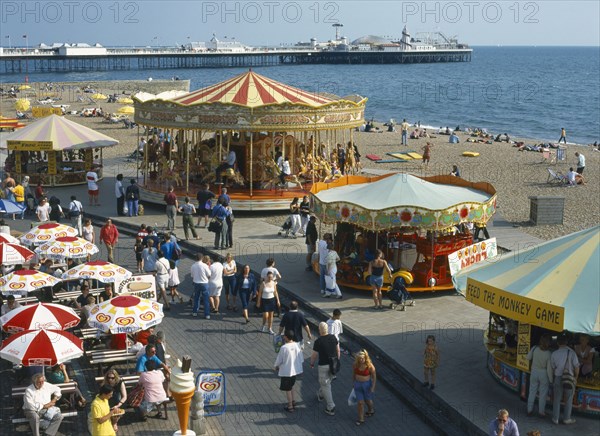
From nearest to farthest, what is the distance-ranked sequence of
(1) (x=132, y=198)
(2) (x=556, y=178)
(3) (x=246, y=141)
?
(1) (x=132, y=198), (3) (x=246, y=141), (2) (x=556, y=178)

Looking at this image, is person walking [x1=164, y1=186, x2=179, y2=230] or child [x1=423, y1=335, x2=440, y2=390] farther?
person walking [x1=164, y1=186, x2=179, y2=230]

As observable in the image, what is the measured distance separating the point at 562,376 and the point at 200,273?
7579 mm

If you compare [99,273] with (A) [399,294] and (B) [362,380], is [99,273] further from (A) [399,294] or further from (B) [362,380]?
(B) [362,380]

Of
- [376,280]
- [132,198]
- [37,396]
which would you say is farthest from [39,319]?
[132,198]

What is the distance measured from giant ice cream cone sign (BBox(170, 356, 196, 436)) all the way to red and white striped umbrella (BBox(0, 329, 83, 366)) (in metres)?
1.69

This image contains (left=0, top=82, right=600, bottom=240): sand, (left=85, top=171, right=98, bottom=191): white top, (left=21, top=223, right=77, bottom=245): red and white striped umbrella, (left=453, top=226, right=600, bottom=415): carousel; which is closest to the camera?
(left=453, top=226, right=600, bottom=415): carousel

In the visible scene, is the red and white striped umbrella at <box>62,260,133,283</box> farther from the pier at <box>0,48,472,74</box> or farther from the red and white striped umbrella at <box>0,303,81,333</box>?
the pier at <box>0,48,472,74</box>

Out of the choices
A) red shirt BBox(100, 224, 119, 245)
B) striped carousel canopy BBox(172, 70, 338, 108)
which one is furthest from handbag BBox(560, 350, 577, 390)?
striped carousel canopy BBox(172, 70, 338, 108)

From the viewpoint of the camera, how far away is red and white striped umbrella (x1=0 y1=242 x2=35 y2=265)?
16.8 m

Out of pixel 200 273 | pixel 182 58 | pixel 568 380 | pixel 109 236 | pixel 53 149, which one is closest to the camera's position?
pixel 568 380

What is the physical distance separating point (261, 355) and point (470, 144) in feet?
121

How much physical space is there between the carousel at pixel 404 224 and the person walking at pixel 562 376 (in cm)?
602

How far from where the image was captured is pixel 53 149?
98.5ft

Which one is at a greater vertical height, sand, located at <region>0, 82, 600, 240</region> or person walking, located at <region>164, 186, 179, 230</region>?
person walking, located at <region>164, 186, 179, 230</region>
